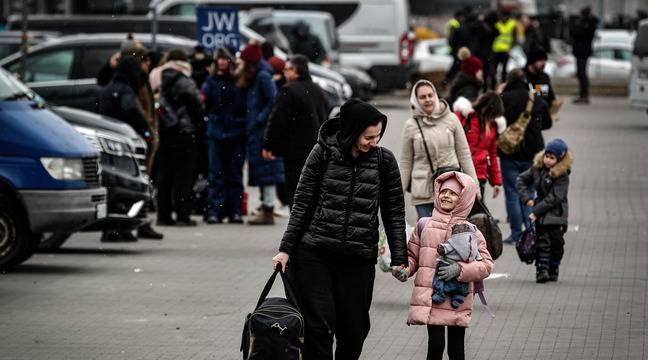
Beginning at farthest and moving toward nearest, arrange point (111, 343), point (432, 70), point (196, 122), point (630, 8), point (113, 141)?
point (630, 8)
point (432, 70)
point (196, 122)
point (113, 141)
point (111, 343)

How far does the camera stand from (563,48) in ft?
173

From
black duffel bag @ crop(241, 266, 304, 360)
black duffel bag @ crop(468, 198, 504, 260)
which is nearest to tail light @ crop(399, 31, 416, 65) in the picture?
black duffel bag @ crop(468, 198, 504, 260)

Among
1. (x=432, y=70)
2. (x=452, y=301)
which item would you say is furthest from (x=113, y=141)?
(x=432, y=70)

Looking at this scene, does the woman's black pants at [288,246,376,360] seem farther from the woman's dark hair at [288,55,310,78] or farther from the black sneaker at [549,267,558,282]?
the woman's dark hair at [288,55,310,78]

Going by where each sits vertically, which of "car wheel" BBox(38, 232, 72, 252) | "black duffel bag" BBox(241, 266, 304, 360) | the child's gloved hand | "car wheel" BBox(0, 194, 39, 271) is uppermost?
the child's gloved hand

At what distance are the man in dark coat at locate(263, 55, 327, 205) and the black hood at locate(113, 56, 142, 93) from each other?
1.85 m

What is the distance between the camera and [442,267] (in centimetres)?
791

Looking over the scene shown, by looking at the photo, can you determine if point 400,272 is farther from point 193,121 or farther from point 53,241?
point 193,121

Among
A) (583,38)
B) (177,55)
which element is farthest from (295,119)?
(583,38)

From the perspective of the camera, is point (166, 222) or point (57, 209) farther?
point (166, 222)

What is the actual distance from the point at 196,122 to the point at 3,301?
16.8 ft

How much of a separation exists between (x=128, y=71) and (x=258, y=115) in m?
1.48

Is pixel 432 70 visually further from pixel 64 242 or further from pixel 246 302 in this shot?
pixel 246 302

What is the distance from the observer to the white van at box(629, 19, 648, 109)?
26.9 metres
